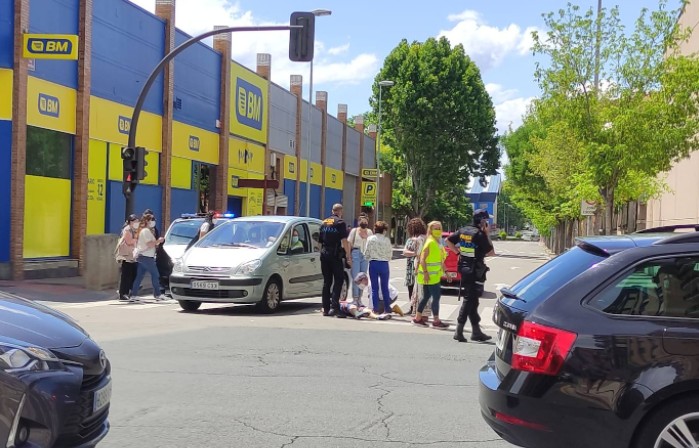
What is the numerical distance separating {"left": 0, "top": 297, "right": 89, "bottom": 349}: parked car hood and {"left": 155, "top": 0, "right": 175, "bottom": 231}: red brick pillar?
2090cm

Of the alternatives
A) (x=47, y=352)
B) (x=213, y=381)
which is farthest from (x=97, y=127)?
(x=47, y=352)

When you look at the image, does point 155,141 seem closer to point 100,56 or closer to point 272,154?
point 100,56

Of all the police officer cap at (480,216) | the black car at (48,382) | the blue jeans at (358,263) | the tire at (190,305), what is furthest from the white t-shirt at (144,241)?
the black car at (48,382)

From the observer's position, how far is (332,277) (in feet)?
39.8

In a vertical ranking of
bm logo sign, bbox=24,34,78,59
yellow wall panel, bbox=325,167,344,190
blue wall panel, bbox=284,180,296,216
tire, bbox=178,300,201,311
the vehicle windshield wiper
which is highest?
bm logo sign, bbox=24,34,78,59

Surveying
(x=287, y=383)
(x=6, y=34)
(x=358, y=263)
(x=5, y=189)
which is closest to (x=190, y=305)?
(x=358, y=263)

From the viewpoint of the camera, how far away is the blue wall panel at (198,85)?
26.2 meters

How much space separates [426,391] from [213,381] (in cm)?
205

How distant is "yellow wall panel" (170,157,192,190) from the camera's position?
2573cm

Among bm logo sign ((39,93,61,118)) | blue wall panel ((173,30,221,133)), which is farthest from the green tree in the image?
bm logo sign ((39,93,61,118))

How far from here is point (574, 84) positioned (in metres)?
20.9

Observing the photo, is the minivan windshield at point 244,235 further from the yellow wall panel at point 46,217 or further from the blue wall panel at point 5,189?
the yellow wall panel at point 46,217

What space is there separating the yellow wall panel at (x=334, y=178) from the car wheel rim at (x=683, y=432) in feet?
138

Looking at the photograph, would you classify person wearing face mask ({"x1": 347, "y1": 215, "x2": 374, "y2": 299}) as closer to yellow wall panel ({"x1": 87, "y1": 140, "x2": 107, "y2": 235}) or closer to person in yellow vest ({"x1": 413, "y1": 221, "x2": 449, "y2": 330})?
person in yellow vest ({"x1": 413, "y1": 221, "x2": 449, "y2": 330})
